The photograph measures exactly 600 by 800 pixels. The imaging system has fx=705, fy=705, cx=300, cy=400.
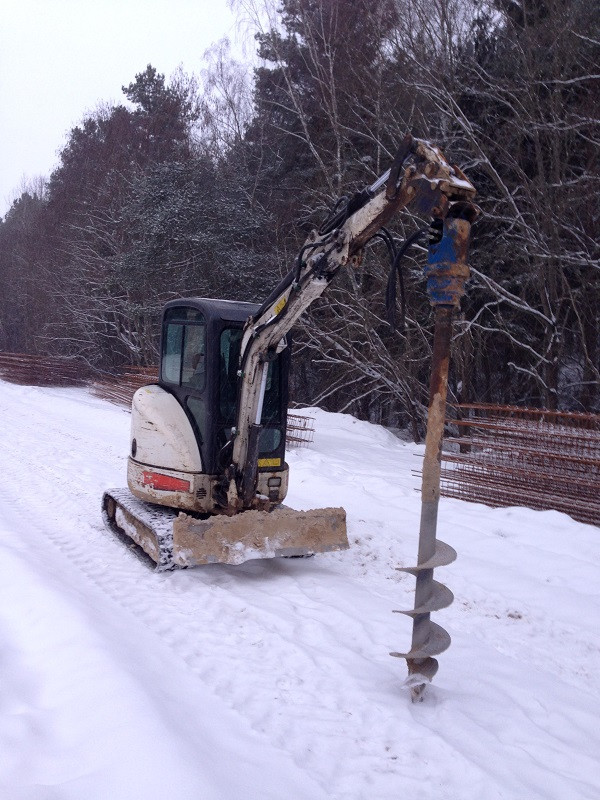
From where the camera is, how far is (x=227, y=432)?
6.02 metres

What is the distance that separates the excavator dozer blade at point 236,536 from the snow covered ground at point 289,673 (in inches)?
9.2

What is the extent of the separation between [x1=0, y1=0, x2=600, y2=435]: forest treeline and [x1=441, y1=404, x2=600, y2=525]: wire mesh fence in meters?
2.14

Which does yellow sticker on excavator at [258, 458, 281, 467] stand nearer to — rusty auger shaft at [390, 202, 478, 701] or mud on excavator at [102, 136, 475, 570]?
mud on excavator at [102, 136, 475, 570]

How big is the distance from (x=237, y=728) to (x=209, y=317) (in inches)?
137

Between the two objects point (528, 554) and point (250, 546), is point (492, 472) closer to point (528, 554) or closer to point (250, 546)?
point (528, 554)

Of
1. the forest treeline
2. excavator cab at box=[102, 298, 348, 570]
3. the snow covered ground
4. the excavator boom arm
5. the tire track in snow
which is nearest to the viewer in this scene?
the snow covered ground

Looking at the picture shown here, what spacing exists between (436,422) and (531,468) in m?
6.02

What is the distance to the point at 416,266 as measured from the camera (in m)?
16.4

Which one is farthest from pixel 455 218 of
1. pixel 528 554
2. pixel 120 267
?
pixel 120 267

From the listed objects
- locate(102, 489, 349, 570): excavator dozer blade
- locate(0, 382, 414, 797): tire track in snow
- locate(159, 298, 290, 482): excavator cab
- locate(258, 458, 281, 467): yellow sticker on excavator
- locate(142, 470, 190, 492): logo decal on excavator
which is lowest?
locate(0, 382, 414, 797): tire track in snow

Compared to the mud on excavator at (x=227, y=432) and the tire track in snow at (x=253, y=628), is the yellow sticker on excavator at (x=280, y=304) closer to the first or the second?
the mud on excavator at (x=227, y=432)

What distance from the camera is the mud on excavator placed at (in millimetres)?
5164

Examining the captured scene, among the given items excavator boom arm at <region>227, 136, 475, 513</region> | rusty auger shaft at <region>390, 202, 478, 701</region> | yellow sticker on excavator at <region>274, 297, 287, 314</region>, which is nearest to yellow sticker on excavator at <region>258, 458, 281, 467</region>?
excavator boom arm at <region>227, 136, 475, 513</region>

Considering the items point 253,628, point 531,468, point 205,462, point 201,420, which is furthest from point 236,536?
point 531,468
